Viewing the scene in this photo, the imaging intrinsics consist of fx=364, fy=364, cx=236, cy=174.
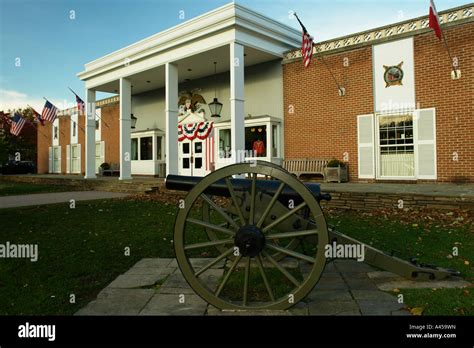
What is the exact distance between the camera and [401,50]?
1180cm

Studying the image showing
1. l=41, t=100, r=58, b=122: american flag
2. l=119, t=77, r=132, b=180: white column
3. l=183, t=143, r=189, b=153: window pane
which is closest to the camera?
l=119, t=77, r=132, b=180: white column

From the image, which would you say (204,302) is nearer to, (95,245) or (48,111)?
(95,245)

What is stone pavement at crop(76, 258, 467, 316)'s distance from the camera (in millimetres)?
3061

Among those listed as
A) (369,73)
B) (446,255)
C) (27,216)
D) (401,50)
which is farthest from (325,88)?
(27,216)

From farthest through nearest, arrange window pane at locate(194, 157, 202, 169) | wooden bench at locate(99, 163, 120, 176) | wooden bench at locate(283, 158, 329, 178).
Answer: wooden bench at locate(99, 163, 120, 176)
window pane at locate(194, 157, 202, 169)
wooden bench at locate(283, 158, 329, 178)

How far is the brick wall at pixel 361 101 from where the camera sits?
10695 mm

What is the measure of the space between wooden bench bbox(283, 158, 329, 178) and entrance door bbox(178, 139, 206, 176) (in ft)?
15.5

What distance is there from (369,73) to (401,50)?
3.87 feet

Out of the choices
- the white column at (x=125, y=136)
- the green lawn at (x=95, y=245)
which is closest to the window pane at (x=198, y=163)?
the white column at (x=125, y=136)

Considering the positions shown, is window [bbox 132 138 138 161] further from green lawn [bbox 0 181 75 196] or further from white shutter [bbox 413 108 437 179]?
white shutter [bbox 413 108 437 179]

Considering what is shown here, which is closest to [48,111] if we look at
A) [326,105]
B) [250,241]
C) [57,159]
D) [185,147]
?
[185,147]

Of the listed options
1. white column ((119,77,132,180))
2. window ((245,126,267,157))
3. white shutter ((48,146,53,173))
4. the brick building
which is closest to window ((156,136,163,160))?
the brick building

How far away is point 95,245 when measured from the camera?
228 inches
